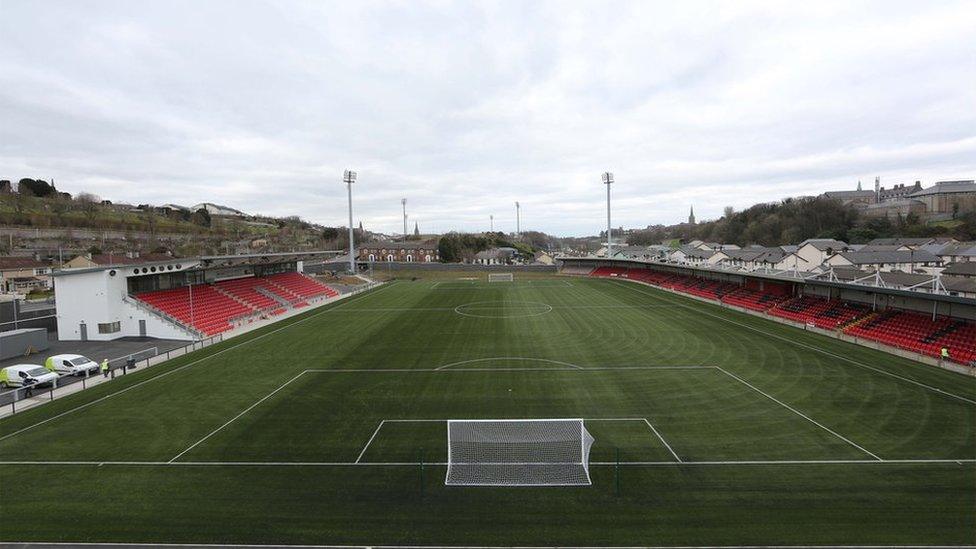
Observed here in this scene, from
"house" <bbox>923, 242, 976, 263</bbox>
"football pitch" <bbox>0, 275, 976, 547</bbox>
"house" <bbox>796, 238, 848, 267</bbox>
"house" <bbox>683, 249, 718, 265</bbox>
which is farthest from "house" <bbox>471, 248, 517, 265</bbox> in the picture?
"football pitch" <bbox>0, 275, 976, 547</bbox>

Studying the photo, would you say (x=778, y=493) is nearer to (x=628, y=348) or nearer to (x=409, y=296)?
(x=628, y=348)

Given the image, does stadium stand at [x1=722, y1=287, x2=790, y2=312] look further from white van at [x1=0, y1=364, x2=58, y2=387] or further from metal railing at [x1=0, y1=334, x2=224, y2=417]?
white van at [x1=0, y1=364, x2=58, y2=387]

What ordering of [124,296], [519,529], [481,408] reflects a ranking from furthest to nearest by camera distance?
[124,296] → [481,408] → [519,529]

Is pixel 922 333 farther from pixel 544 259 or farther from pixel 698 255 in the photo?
pixel 544 259

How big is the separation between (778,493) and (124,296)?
4178 centimetres

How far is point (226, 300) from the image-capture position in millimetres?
44531

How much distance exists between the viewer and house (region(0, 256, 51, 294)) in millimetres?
62531

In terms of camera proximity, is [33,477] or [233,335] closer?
[33,477]

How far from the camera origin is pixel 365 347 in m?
31.6

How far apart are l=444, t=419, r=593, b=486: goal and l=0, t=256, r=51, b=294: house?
75.2 meters

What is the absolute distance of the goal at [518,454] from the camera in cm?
1357

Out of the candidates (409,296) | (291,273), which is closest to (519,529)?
(409,296)

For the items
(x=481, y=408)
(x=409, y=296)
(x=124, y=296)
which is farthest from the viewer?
(x=409, y=296)

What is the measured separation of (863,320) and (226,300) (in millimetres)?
51727
